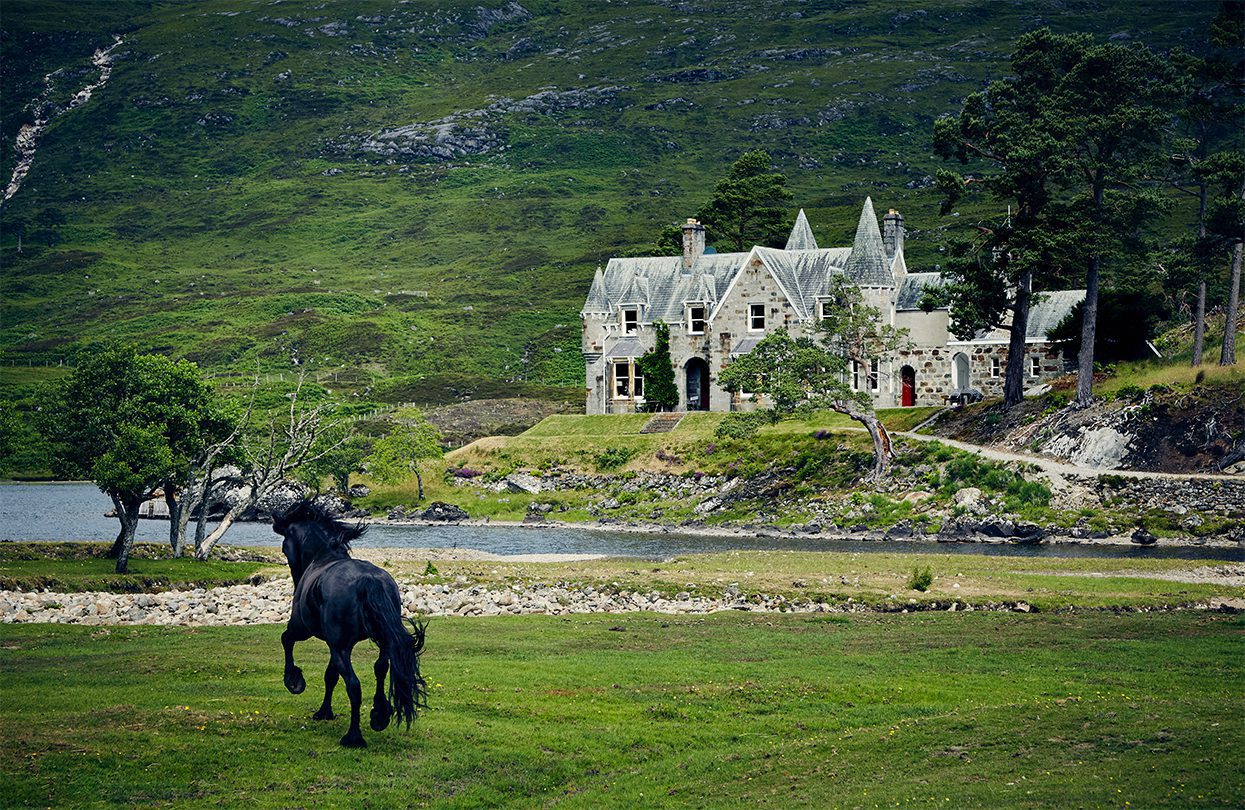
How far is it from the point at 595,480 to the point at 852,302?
20.0 m

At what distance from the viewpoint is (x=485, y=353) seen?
595 ft

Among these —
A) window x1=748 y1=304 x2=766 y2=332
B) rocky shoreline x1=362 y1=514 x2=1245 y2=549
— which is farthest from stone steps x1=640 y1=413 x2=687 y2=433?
rocky shoreline x1=362 y1=514 x2=1245 y2=549

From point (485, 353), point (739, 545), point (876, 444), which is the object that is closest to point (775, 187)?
point (876, 444)

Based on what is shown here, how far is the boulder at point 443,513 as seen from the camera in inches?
3334

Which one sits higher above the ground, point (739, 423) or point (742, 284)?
point (742, 284)

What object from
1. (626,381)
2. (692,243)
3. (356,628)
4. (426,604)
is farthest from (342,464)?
(356,628)

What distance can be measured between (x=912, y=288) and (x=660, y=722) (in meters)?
76.2

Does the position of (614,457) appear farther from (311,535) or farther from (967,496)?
(311,535)

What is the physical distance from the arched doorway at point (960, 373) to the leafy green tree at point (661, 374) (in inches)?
770

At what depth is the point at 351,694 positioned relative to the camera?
2078 centimetres

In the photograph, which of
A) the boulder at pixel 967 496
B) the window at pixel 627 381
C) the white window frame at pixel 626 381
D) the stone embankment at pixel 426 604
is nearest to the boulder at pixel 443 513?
the white window frame at pixel 626 381

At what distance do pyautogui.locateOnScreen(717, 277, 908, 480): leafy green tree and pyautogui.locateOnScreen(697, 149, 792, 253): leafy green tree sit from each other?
37.1m

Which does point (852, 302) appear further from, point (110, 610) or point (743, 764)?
point (743, 764)

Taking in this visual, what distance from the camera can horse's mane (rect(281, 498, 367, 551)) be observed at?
907 inches
